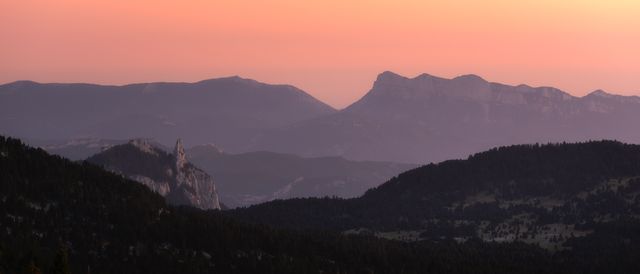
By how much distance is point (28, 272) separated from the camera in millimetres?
141750

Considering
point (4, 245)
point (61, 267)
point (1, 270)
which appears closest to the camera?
point (61, 267)

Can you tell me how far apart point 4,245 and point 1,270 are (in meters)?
18.4

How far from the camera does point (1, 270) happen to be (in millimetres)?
181375

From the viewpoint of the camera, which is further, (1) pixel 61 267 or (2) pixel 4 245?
(2) pixel 4 245

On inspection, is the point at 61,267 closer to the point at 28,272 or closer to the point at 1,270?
the point at 28,272

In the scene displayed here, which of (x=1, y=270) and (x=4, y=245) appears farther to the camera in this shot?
(x=4, y=245)

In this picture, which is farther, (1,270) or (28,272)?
(1,270)

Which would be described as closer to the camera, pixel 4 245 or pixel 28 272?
pixel 28 272

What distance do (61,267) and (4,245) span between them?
69.8 meters

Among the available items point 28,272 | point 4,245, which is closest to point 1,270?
point 4,245

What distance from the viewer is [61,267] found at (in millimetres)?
134125

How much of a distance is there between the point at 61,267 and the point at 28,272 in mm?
9840

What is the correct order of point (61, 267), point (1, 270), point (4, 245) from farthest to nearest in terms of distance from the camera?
point (4, 245)
point (1, 270)
point (61, 267)

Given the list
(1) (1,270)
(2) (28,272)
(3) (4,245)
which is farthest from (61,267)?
(3) (4,245)
